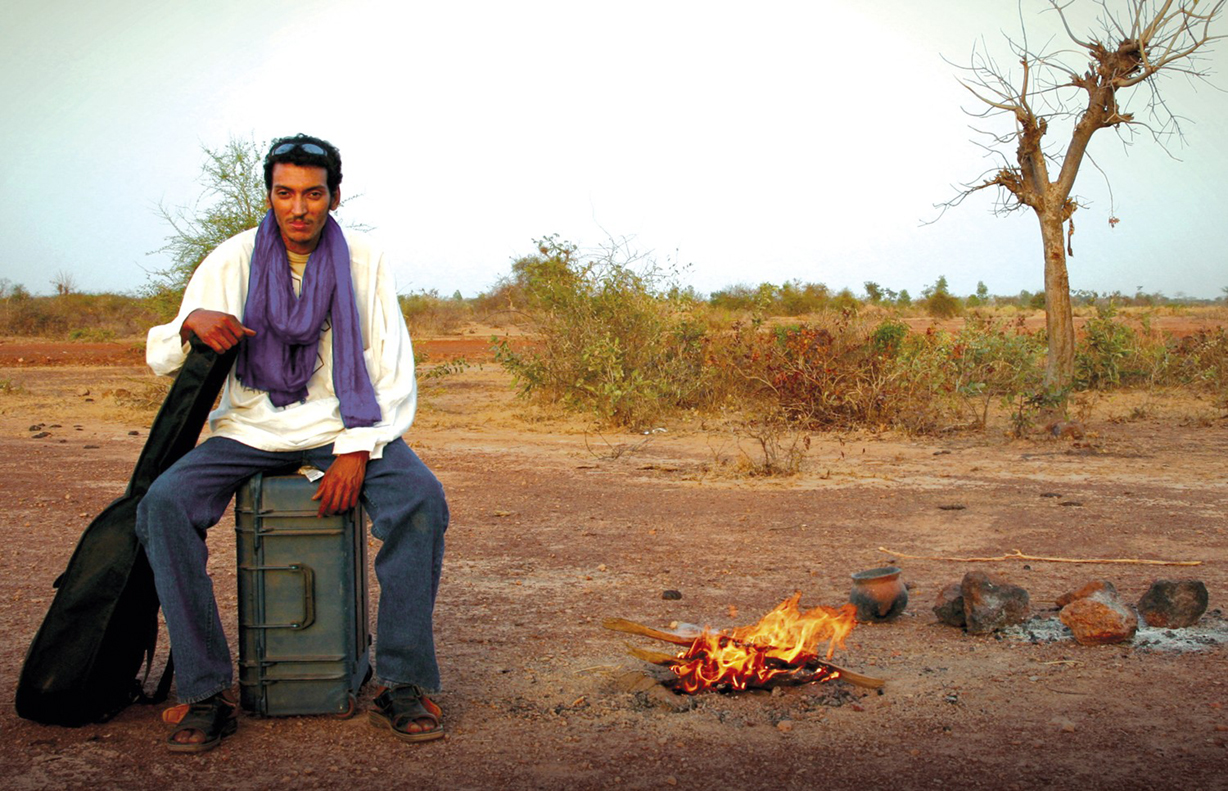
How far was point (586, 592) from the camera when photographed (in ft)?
15.9

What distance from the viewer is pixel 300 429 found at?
3066mm

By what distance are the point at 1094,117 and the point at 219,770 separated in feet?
36.3

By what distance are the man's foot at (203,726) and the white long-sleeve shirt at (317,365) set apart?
76cm

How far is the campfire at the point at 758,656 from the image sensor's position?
3410mm

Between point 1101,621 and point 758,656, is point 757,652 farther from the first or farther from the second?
point 1101,621

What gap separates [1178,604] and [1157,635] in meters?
0.18

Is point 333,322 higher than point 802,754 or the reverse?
higher

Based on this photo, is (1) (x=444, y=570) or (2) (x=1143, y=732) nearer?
(2) (x=1143, y=732)

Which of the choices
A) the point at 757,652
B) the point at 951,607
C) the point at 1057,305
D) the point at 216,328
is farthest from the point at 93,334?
the point at 757,652

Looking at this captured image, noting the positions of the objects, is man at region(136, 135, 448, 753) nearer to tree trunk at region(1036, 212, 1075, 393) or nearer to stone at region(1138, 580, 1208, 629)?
stone at region(1138, 580, 1208, 629)

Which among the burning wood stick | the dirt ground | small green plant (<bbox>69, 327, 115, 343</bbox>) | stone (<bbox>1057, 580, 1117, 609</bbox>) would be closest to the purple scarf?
the dirt ground

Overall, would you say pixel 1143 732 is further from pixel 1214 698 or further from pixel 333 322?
pixel 333 322

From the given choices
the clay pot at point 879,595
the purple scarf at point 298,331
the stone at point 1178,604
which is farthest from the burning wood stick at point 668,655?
the stone at point 1178,604

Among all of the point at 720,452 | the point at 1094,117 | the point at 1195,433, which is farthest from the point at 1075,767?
the point at 1094,117
